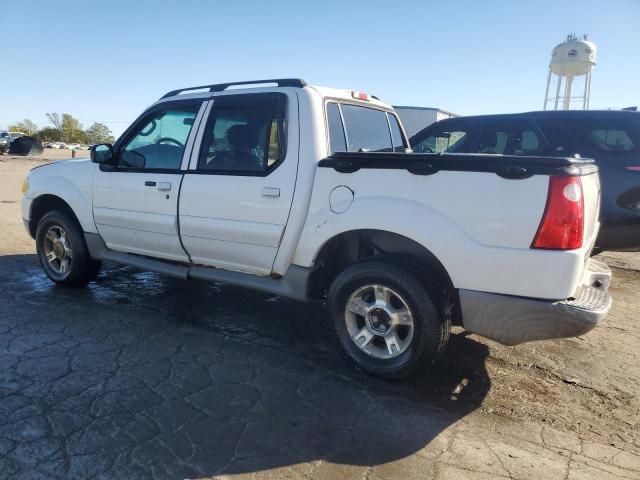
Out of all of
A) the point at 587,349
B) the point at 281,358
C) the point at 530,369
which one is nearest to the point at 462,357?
the point at 530,369

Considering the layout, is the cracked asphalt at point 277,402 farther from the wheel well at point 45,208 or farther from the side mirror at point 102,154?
the side mirror at point 102,154

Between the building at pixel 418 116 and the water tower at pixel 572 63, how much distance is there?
14.5 meters

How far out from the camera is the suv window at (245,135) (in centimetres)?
376

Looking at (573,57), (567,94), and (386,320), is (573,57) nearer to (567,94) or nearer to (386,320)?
(567,94)

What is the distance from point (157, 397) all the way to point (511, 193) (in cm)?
242

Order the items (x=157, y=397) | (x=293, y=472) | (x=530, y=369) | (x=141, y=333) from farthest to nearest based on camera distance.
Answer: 1. (x=141, y=333)
2. (x=530, y=369)
3. (x=157, y=397)
4. (x=293, y=472)

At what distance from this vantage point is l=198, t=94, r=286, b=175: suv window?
148 inches

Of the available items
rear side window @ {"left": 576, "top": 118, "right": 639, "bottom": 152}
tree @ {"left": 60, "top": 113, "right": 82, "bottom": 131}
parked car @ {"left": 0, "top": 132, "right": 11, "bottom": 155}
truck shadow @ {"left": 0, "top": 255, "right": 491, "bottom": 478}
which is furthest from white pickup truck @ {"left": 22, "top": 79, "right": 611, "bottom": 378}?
tree @ {"left": 60, "top": 113, "right": 82, "bottom": 131}

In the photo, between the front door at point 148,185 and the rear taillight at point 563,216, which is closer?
the rear taillight at point 563,216

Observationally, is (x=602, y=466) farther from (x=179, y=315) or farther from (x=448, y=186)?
(x=179, y=315)

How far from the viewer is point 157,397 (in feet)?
9.96

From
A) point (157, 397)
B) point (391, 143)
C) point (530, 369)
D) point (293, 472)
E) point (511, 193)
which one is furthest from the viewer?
point (391, 143)

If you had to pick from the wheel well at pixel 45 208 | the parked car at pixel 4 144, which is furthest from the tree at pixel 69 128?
the wheel well at pixel 45 208

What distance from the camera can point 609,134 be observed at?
5.24 metres
